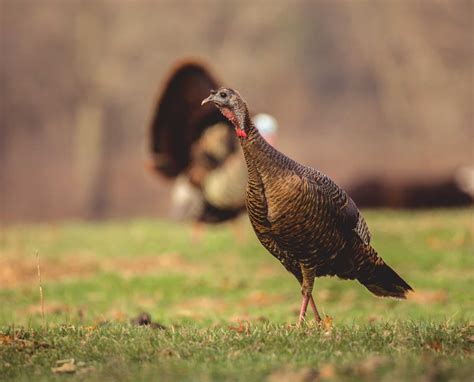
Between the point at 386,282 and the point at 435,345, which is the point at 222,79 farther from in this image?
the point at 435,345

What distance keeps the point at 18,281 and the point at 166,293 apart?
2.26 meters

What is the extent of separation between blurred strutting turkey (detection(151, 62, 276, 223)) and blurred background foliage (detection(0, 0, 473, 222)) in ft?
40.0

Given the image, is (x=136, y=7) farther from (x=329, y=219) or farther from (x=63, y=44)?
(x=329, y=219)

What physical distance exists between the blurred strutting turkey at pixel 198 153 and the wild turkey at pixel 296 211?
7.71 m

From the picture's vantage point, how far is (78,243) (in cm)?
1638

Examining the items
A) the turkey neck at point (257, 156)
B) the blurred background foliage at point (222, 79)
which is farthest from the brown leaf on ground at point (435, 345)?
the blurred background foliage at point (222, 79)

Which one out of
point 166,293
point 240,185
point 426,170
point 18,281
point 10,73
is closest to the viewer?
point 166,293

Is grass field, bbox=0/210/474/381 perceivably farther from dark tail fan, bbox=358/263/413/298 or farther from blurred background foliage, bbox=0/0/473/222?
blurred background foliage, bbox=0/0/473/222

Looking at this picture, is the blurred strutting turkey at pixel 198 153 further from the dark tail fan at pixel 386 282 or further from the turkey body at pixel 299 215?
the turkey body at pixel 299 215

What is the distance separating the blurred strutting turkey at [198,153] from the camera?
14.2 meters

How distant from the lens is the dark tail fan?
667cm

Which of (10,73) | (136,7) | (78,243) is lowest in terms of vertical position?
(78,243)

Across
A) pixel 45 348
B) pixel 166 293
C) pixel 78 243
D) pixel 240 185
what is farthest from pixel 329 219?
pixel 78 243

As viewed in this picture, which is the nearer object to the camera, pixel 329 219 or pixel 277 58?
pixel 329 219
